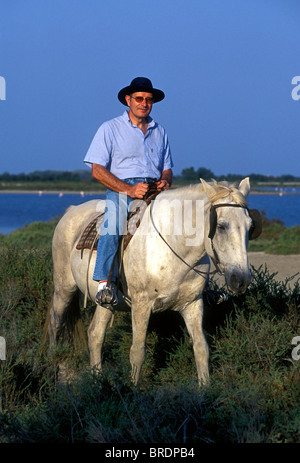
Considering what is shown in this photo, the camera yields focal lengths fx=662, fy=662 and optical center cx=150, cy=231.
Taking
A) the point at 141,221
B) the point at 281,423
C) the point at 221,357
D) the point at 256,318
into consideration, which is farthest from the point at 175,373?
the point at 281,423

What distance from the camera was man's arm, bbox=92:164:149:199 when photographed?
606 centimetres

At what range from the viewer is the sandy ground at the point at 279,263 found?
13.2 metres

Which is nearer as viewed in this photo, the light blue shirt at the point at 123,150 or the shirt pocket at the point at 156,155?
the light blue shirt at the point at 123,150

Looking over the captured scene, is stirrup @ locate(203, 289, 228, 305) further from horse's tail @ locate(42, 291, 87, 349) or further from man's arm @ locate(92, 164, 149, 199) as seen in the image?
horse's tail @ locate(42, 291, 87, 349)

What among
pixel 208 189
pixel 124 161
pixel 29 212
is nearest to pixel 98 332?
pixel 124 161

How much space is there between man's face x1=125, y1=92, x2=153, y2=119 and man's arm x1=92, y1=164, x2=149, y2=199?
2.07 ft

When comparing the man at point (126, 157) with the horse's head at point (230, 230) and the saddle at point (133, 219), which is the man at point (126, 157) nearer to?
the saddle at point (133, 219)

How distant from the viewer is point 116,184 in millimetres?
6152

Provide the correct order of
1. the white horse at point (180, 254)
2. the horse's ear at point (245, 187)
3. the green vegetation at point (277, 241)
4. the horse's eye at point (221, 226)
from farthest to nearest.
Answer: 1. the green vegetation at point (277, 241)
2. the horse's ear at point (245, 187)
3. the white horse at point (180, 254)
4. the horse's eye at point (221, 226)

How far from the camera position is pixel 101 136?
6.31 meters

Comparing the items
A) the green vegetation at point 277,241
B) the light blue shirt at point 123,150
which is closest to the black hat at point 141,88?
the light blue shirt at point 123,150

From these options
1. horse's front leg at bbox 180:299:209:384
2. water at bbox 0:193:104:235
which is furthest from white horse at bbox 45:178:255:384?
water at bbox 0:193:104:235
